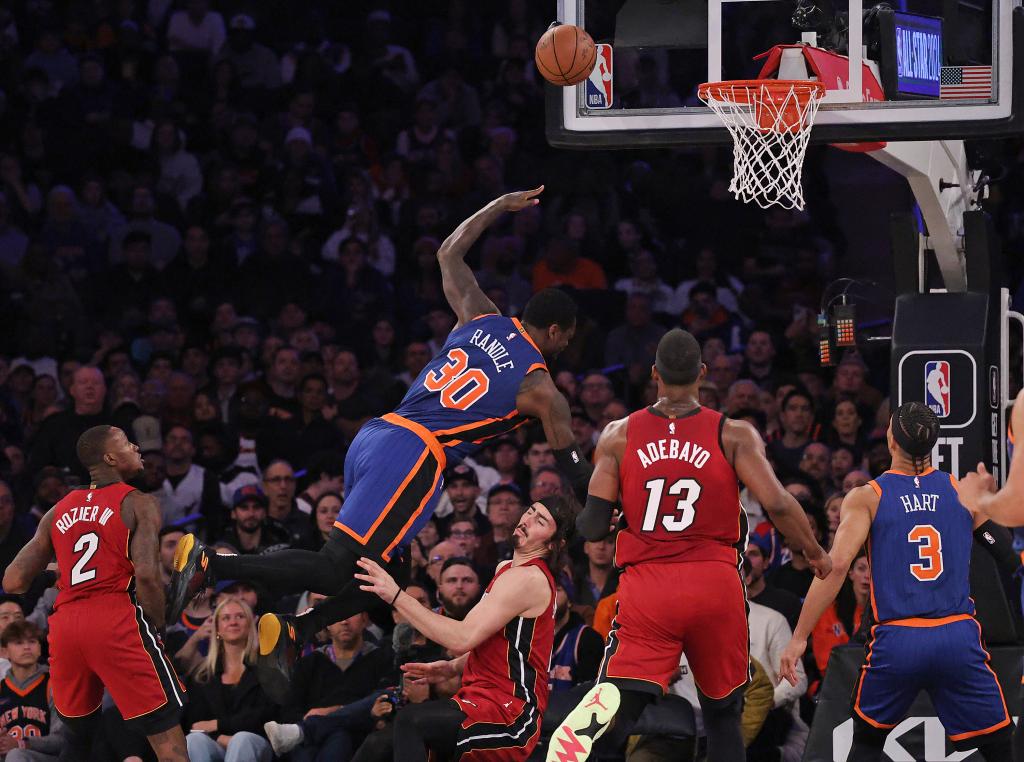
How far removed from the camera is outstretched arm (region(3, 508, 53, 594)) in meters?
8.29

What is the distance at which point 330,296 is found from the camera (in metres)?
14.1

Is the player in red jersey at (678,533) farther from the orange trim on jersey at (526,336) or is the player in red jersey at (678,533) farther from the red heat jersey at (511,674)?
the orange trim on jersey at (526,336)

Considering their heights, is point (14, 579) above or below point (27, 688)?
above

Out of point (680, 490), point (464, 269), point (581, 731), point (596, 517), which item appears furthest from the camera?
point (464, 269)

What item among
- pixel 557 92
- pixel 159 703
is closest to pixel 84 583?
pixel 159 703

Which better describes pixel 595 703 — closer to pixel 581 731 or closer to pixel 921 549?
pixel 581 731

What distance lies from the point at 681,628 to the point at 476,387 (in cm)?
153

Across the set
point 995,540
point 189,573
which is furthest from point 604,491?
point 995,540

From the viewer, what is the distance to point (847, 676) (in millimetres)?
8602

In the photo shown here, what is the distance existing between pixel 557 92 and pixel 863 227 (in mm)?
7033

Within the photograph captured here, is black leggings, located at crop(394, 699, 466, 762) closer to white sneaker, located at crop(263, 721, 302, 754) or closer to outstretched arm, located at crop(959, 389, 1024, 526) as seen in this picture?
white sneaker, located at crop(263, 721, 302, 754)

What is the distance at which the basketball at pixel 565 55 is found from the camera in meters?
7.77

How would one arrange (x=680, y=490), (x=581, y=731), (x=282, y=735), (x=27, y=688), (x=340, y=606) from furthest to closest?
(x=27, y=688)
(x=282, y=735)
(x=340, y=606)
(x=680, y=490)
(x=581, y=731)

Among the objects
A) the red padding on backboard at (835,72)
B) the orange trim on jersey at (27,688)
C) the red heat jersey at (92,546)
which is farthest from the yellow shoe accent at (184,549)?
the red padding on backboard at (835,72)
